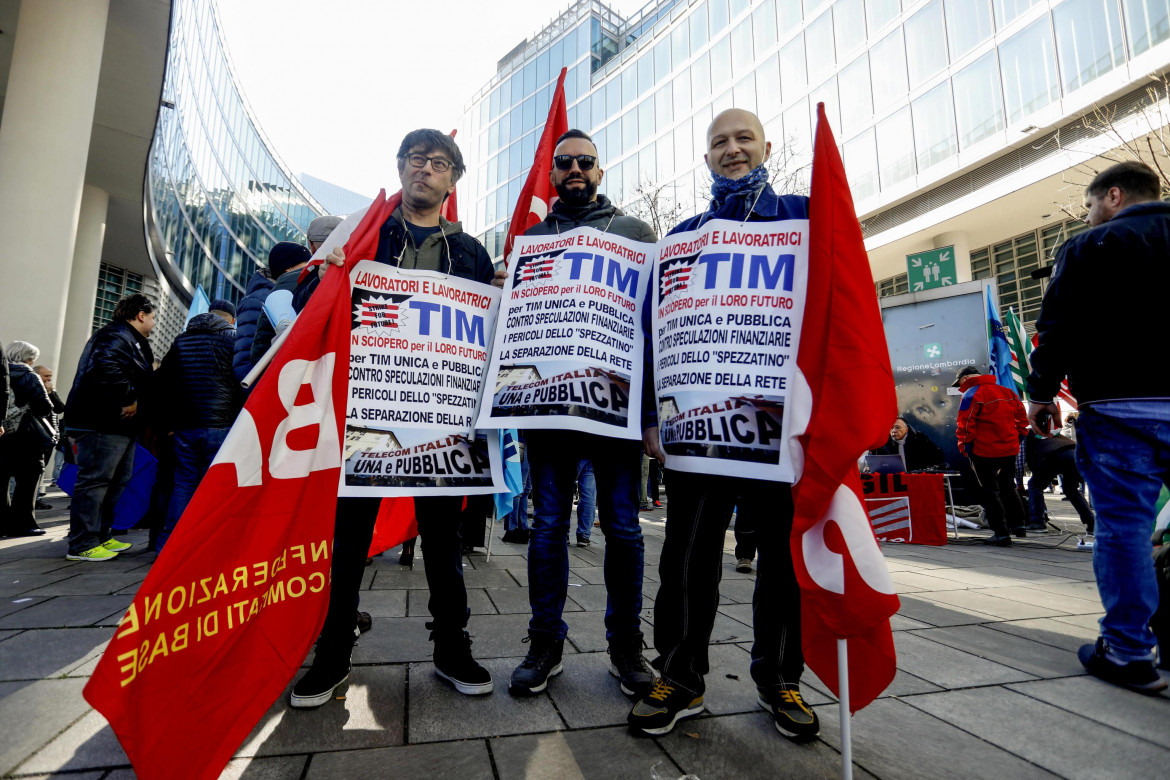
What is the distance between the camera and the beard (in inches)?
102

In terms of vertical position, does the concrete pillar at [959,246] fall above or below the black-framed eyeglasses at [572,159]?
above

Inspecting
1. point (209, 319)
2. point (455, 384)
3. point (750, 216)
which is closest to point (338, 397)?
point (455, 384)

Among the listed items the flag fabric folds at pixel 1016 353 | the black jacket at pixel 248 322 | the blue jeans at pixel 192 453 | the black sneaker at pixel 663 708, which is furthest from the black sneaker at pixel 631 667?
the flag fabric folds at pixel 1016 353

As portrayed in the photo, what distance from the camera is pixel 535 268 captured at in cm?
241

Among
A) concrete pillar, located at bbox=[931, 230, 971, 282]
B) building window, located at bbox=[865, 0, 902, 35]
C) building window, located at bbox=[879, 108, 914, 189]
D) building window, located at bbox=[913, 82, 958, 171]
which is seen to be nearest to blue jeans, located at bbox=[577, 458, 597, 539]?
building window, located at bbox=[913, 82, 958, 171]

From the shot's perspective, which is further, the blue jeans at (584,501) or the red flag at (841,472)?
the blue jeans at (584,501)

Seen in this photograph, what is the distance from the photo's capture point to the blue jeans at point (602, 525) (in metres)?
2.31

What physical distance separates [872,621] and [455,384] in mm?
1572

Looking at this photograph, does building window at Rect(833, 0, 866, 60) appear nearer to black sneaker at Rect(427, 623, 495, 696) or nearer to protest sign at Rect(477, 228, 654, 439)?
protest sign at Rect(477, 228, 654, 439)

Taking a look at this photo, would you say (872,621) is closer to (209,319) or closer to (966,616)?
(966,616)

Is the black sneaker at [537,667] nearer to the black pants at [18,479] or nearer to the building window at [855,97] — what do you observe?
the black pants at [18,479]

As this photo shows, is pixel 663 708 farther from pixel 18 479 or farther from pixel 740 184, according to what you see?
pixel 18 479

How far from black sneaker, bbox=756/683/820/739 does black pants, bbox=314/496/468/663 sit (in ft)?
3.55

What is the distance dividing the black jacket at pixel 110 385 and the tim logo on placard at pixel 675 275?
4.56m
